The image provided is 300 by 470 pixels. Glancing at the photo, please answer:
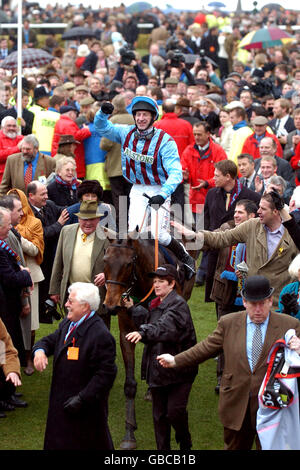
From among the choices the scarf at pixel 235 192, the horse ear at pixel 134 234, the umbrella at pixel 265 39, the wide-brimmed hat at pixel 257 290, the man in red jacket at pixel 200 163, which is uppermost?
the wide-brimmed hat at pixel 257 290

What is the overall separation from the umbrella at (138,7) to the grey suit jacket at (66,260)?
86.0 feet

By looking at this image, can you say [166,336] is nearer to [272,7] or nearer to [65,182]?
[65,182]

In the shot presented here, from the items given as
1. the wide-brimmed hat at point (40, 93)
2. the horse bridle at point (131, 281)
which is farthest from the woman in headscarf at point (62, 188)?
the wide-brimmed hat at point (40, 93)

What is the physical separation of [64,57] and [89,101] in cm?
959

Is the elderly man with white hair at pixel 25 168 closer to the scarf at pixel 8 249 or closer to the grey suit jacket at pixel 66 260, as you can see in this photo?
the grey suit jacket at pixel 66 260

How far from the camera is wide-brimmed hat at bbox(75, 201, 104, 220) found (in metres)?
8.07

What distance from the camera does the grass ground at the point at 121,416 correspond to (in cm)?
721

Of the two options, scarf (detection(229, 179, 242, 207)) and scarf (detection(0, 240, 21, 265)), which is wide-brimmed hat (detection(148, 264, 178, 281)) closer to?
scarf (detection(0, 240, 21, 265))

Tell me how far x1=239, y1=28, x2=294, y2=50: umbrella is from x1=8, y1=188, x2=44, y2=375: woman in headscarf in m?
14.8

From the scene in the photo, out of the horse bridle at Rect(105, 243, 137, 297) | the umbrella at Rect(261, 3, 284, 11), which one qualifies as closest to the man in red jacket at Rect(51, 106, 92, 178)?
the horse bridle at Rect(105, 243, 137, 297)

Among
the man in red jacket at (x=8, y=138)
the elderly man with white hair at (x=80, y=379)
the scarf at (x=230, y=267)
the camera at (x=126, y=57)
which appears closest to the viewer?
the elderly man with white hair at (x=80, y=379)

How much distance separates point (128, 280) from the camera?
7.17 metres

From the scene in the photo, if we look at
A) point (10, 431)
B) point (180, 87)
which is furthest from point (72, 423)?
point (180, 87)

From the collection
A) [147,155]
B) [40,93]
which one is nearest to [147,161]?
[147,155]
